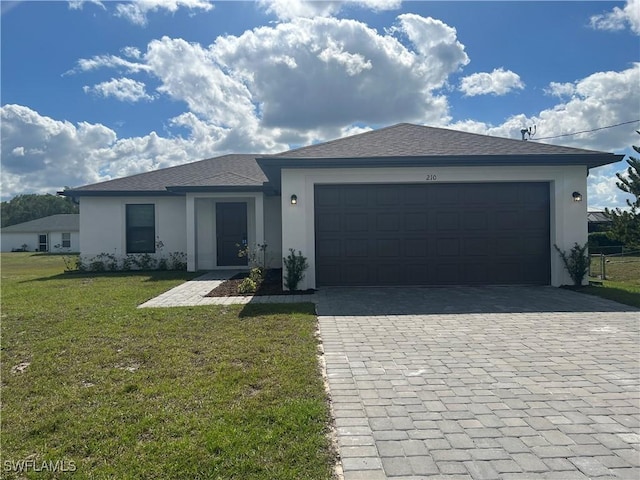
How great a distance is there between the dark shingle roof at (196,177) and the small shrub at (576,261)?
9246mm

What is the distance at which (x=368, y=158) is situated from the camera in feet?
29.3

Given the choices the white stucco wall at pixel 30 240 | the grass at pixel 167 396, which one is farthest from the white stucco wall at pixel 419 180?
the white stucco wall at pixel 30 240

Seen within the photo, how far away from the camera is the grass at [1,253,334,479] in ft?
8.27

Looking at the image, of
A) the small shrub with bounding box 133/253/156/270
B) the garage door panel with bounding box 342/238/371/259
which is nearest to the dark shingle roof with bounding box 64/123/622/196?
the garage door panel with bounding box 342/238/371/259

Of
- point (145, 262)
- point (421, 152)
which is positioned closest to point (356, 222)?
point (421, 152)

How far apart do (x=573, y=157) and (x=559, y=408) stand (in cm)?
774

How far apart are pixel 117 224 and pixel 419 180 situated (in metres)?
11.7

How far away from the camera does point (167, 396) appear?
11.4 feet

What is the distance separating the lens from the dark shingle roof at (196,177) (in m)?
13.8

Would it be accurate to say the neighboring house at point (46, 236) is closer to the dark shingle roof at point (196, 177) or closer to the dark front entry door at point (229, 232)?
the dark shingle roof at point (196, 177)

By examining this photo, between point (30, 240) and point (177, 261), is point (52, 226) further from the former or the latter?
point (177, 261)

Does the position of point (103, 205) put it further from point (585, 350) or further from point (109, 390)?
point (585, 350)

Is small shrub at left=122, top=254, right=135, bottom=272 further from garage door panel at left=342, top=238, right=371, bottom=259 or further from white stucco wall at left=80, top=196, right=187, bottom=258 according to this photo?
garage door panel at left=342, top=238, right=371, bottom=259

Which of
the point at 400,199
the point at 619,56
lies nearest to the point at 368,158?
the point at 400,199
